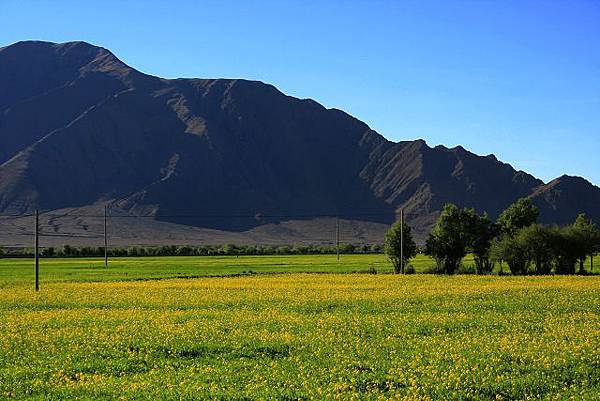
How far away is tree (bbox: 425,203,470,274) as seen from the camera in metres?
88.5

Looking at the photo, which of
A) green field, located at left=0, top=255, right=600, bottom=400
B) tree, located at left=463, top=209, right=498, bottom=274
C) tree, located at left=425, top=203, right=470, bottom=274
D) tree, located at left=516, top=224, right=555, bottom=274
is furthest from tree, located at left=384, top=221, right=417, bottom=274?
green field, located at left=0, top=255, right=600, bottom=400

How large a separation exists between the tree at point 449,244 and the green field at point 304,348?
4707 centimetres

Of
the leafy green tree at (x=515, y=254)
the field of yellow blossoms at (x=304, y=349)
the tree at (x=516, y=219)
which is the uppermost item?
the tree at (x=516, y=219)

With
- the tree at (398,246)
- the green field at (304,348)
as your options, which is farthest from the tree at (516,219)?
the green field at (304,348)

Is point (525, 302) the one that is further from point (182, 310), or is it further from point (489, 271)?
point (489, 271)

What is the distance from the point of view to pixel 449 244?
291 ft

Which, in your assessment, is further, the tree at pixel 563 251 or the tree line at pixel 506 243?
the tree at pixel 563 251

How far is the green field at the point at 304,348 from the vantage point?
17.4 m

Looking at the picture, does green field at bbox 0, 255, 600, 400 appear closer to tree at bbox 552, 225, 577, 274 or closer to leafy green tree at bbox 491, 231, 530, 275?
leafy green tree at bbox 491, 231, 530, 275

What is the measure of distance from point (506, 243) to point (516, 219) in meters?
10.2

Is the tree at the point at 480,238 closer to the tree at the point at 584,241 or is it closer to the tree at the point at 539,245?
the tree at the point at 539,245

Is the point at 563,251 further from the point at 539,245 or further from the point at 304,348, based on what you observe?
the point at 304,348

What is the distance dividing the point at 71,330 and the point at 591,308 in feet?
75.6

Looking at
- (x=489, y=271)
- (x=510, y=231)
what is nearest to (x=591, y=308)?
(x=489, y=271)
